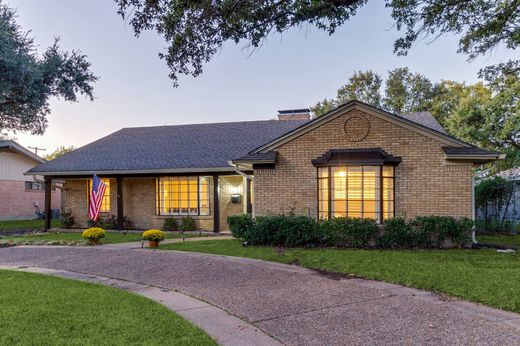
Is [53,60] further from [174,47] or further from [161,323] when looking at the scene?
[161,323]

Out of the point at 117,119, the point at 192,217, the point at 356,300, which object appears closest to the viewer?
the point at 356,300

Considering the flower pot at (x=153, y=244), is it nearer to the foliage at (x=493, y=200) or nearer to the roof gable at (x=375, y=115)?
the roof gable at (x=375, y=115)

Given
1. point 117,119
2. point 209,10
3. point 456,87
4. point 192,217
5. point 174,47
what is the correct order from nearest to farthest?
1. point 209,10
2. point 174,47
3. point 192,217
4. point 117,119
5. point 456,87

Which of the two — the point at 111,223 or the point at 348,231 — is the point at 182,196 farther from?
the point at 348,231

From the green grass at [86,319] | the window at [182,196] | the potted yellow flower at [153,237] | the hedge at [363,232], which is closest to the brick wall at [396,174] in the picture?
the hedge at [363,232]

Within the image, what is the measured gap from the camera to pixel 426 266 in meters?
7.81

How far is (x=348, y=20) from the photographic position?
24.2 feet

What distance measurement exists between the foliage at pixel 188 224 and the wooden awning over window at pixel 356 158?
256 inches

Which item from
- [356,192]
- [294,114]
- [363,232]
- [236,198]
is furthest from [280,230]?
[294,114]

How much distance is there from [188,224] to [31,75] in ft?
26.3

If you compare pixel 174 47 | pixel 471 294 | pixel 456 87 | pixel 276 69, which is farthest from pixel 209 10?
pixel 456 87

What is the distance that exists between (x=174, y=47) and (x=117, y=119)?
23595 millimetres

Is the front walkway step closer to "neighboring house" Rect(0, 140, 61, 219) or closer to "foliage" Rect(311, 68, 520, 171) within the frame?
"foliage" Rect(311, 68, 520, 171)

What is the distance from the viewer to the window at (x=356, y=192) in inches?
446
